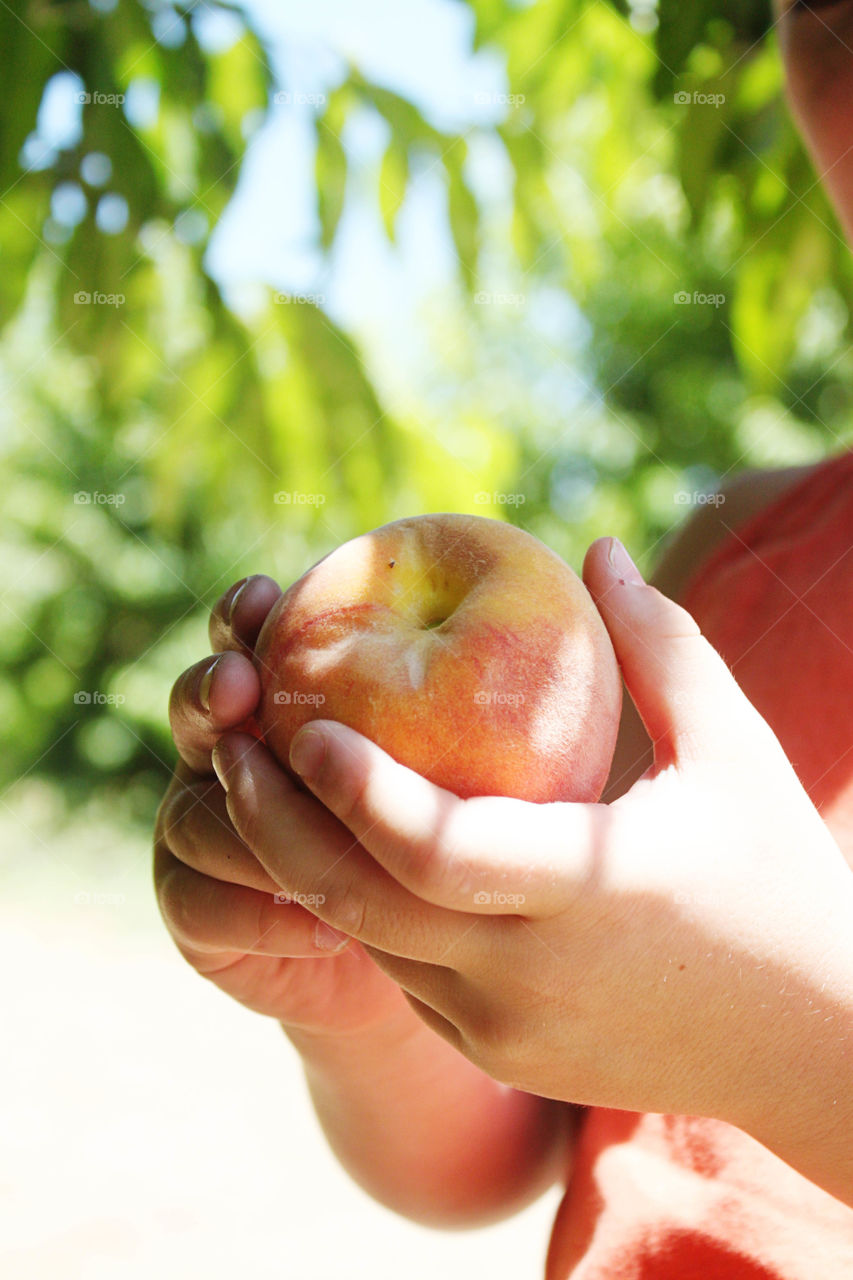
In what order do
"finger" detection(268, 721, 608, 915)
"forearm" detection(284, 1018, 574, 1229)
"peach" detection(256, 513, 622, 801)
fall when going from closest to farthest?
"finger" detection(268, 721, 608, 915), "peach" detection(256, 513, 622, 801), "forearm" detection(284, 1018, 574, 1229)

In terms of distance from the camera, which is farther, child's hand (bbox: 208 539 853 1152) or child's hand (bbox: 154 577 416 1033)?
child's hand (bbox: 154 577 416 1033)

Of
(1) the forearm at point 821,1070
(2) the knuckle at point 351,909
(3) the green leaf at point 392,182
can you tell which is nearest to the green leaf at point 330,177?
(3) the green leaf at point 392,182

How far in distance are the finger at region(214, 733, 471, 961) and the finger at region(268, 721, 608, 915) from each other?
24 mm

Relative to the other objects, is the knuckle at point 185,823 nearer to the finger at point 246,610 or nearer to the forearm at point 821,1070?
the finger at point 246,610

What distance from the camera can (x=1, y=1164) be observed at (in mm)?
4207

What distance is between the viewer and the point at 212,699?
796mm

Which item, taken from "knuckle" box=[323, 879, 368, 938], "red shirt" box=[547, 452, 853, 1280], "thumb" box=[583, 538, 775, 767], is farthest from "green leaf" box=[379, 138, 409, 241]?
"knuckle" box=[323, 879, 368, 938]

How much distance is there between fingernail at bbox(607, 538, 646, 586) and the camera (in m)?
0.80

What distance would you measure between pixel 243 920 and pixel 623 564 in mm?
408

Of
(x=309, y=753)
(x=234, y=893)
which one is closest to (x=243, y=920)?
(x=234, y=893)

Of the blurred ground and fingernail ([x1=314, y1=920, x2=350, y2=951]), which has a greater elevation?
fingernail ([x1=314, y1=920, x2=350, y2=951])

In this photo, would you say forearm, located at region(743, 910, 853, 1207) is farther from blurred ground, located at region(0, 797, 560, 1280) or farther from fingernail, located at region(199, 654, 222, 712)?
blurred ground, located at region(0, 797, 560, 1280)

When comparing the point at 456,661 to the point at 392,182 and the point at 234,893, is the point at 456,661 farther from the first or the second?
the point at 392,182

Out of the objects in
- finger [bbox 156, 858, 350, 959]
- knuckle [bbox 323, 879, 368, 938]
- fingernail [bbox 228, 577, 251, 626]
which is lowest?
finger [bbox 156, 858, 350, 959]
